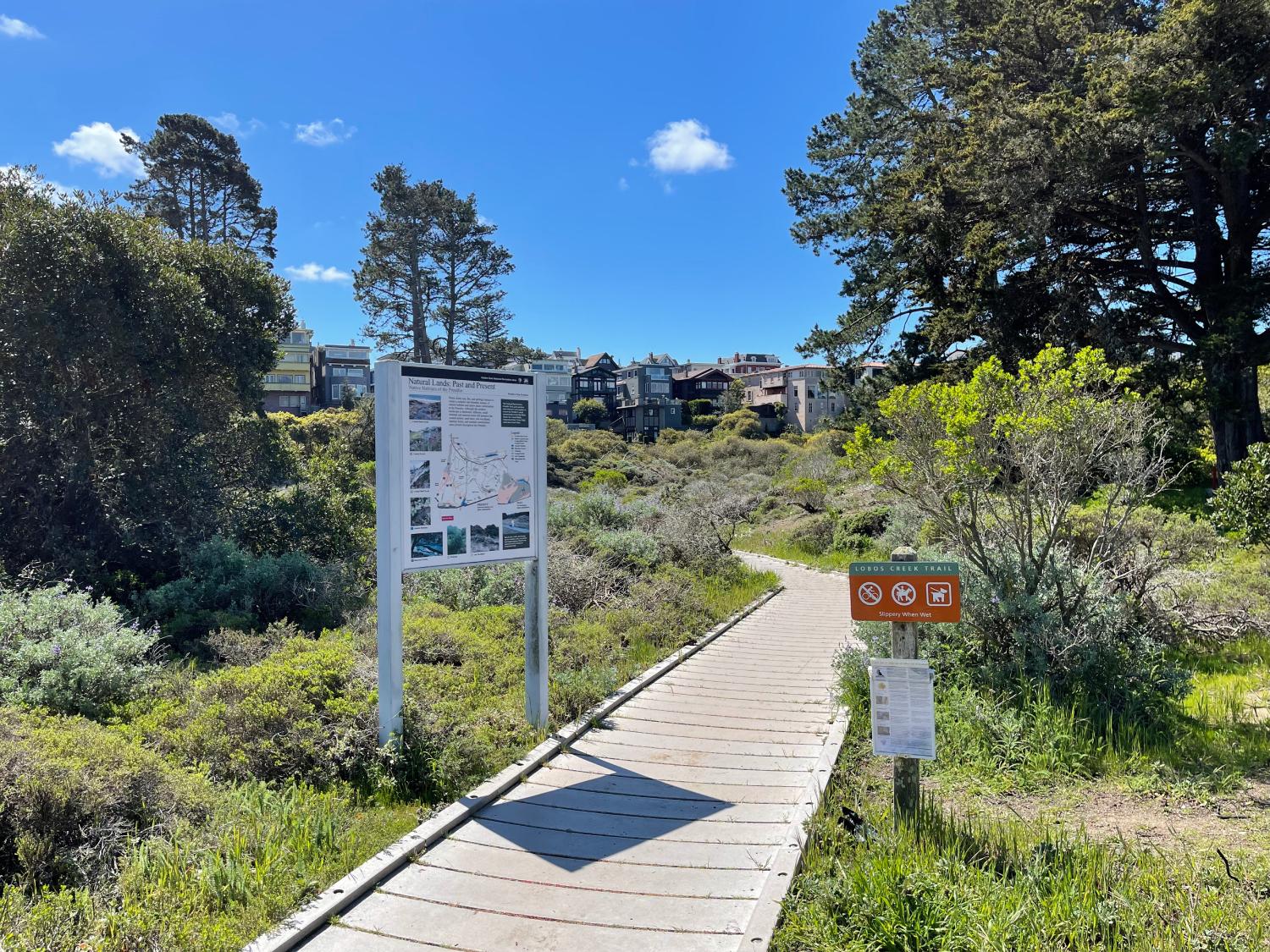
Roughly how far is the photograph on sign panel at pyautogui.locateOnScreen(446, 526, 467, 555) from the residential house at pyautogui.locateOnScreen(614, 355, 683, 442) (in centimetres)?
5571

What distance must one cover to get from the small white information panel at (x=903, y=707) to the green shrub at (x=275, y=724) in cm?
310

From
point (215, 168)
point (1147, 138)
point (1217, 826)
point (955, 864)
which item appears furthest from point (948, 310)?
point (215, 168)

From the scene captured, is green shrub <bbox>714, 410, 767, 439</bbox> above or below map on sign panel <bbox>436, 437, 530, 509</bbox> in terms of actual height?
above

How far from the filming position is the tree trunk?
1464 centimetres

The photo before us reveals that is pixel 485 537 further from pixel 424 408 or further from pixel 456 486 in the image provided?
pixel 424 408

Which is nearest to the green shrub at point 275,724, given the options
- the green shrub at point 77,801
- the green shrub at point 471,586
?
the green shrub at point 77,801

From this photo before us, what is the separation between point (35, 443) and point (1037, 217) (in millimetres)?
17735

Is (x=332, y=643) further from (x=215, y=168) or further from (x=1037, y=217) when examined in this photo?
(x=215, y=168)

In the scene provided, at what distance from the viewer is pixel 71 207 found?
36.3 ft

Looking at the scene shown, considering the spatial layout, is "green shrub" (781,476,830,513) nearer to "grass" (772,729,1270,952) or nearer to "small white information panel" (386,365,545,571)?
"small white information panel" (386,365,545,571)

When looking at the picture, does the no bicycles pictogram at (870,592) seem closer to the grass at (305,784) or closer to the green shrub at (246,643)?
the grass at (305,784)

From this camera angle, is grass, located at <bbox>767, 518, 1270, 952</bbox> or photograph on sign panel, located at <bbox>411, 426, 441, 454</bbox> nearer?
grass, located at <bbox>767, 518, 1270, 952</bbox>

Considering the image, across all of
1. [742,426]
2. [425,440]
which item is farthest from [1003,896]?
[742,426]

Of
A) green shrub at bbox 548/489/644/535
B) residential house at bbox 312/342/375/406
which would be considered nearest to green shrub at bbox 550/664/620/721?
green shrub at bbox 548/489/644/535
